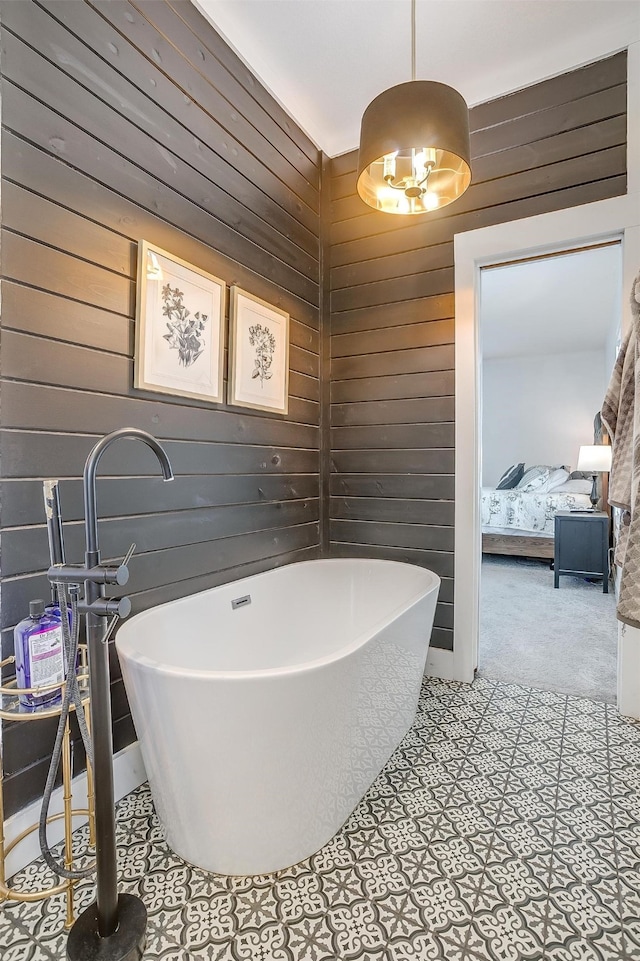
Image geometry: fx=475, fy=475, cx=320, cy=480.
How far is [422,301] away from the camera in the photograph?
2.59 metres

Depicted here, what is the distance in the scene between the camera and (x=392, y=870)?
130 centimetres

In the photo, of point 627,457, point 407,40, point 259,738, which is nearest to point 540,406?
point 407,40

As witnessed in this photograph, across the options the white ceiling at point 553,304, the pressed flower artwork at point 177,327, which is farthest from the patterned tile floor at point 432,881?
the white ceiling at point 553,304

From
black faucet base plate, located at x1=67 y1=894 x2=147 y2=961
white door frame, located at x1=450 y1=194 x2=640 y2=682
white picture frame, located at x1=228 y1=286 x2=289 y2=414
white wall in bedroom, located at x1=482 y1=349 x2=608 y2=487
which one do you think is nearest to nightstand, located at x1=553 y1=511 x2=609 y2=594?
white door frame, located at x1=450 y1=194 x2=640 y2=682

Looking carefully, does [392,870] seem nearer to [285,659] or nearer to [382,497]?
[285,659]

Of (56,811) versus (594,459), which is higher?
(594,459)

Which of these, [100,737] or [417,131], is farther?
[417,131]

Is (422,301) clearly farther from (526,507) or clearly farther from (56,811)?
(526,507)

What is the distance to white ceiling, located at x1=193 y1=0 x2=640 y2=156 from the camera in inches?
79.7


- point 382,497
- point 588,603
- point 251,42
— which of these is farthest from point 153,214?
point 588,603

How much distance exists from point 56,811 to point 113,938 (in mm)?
469

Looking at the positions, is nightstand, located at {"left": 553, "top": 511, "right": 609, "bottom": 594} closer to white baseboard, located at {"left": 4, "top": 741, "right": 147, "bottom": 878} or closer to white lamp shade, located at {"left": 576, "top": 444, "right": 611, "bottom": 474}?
white lamp shade, located at {"left": 576, "top": 444, "right": 611, "bottom": 474}

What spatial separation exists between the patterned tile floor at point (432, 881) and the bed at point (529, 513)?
340 centimetres

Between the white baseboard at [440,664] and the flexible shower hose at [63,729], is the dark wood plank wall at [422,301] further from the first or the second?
the flexible shower hose at [63,729]
